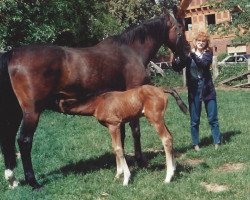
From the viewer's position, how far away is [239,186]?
235 inches

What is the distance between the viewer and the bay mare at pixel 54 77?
256 inches

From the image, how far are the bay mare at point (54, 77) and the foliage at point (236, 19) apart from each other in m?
18.1

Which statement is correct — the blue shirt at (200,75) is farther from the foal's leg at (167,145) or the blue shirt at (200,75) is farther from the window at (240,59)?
the window at (240,59)

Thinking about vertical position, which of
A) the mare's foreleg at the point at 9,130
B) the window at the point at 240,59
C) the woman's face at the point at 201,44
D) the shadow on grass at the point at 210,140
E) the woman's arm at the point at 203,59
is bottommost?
the window at the point at 240,59

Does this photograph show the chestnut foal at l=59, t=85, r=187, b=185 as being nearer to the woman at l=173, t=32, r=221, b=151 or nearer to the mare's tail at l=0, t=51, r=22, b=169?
the mare's tail at l=0, t=51, r=22, b=169

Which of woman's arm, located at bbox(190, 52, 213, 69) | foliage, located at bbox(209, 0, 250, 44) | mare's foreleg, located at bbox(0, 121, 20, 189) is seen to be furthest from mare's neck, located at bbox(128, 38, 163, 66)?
foliage, located at bbox(209, 0, 250, 44)

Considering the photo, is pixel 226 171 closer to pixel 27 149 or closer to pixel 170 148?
pixel 170 148

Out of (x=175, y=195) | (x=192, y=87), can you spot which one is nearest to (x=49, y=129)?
(x=192, y=87)

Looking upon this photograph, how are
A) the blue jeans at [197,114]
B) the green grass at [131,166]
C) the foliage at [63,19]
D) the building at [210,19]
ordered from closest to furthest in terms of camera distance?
the green grass at [131,166] → the blue jeans at [197,114] → the foliage at [63,19] → the building at [210,19]

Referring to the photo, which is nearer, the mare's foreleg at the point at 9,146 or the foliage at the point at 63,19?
the mare's foreleg at the point at 9,146

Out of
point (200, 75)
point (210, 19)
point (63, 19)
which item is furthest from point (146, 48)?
point (210, 19)

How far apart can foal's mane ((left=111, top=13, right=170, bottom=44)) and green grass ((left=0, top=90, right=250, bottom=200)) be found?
2296mm

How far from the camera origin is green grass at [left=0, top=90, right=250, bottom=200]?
6.00m

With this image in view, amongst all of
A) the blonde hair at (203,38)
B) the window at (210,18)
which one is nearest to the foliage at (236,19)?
the blonde hair at (203,38)
